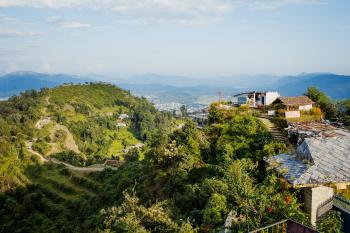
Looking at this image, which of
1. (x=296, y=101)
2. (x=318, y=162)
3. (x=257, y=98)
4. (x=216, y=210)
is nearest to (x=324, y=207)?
(x=318, y=162)

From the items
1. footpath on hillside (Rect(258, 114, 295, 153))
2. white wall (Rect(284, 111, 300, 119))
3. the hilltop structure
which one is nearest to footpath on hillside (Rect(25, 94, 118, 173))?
footpath on hillside (Rect(258, 114, 295, 153))

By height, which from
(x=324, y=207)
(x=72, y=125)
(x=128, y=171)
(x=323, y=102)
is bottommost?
(x=72, y=125)

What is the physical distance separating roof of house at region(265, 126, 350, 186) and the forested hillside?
1.57 ft

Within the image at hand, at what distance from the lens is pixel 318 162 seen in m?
12.5

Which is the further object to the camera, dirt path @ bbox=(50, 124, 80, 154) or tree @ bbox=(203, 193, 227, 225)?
dirt path @ bbox=(50, 124, 80, 154)

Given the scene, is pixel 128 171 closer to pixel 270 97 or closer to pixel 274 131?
pixel 270 97

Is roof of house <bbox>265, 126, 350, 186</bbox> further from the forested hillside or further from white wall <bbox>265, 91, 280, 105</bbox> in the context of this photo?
white wall <bbox>265, 91, 280, 105</bbox>

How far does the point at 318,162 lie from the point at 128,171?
2481 centimetres

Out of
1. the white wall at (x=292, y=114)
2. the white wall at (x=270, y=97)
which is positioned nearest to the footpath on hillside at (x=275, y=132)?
the white wall at (x=292, y=114)

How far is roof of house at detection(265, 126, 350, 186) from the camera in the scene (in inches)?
462

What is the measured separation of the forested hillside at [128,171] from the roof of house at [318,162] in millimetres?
477

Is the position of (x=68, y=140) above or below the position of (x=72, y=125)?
below

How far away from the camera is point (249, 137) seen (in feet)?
59.0

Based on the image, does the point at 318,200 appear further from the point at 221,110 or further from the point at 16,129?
the point at 16,129
